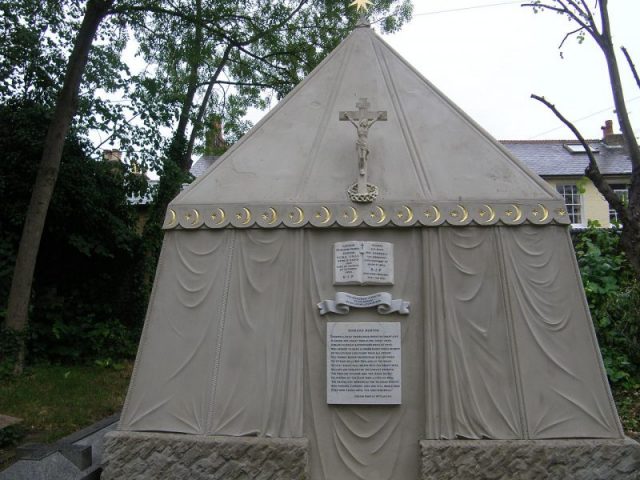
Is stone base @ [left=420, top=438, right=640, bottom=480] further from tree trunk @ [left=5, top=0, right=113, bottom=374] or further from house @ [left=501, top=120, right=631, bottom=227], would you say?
house @ [left=501, top=120, right=631, bottom=227]

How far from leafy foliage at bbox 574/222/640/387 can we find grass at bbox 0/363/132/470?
789 cm

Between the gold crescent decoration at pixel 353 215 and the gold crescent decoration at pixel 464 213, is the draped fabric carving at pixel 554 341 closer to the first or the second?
the gold crescent decoration at pixel 464 213

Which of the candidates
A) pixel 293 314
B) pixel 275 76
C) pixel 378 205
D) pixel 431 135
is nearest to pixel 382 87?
pixel 431 135

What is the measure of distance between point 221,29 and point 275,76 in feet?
10.2

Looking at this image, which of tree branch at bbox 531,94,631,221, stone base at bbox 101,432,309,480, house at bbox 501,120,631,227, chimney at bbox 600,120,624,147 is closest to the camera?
stone base at bbox 101,432,309,480

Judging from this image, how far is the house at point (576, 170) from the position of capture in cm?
2169

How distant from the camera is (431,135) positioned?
6.20m

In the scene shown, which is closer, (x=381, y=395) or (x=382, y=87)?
(x=381, y=395)

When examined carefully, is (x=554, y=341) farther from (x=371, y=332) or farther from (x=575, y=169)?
(x=575, y=169)

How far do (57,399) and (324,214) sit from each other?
6.01 meters

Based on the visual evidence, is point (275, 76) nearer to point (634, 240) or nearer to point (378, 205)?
point (634, 240)

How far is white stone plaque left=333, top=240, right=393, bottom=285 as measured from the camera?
18.1 ft

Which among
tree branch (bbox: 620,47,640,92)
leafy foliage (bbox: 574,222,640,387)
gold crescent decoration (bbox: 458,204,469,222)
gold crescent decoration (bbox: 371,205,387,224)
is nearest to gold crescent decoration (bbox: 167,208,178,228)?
gold crescent decoration (bbox: 371,205,387,224)

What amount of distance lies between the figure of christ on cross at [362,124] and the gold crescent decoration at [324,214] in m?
0.39
